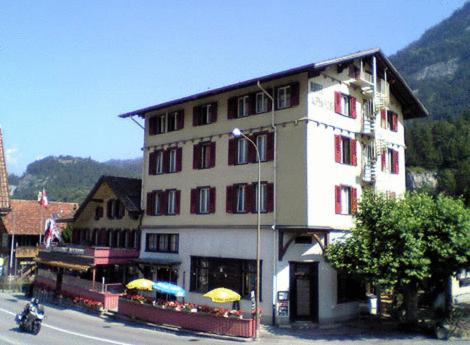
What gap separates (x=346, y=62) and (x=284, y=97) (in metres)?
4.83

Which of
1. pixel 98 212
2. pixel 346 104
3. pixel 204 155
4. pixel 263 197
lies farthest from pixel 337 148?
pixel 98 212

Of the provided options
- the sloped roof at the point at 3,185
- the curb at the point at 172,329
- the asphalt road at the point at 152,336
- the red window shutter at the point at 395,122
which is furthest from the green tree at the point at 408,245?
the sloped roof at the point at 3,185

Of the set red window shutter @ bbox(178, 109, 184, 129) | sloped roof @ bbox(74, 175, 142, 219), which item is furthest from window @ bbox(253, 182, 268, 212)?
sloped roof @ bbox(74, 175, 142, 219)

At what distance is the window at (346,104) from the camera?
3141 cm

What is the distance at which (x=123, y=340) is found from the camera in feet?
80.5

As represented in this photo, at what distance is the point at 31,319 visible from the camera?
25906 millimetres

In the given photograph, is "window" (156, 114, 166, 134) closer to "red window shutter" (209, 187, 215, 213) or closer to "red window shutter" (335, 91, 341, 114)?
"red window shutter" (209, 187, 215, 213)

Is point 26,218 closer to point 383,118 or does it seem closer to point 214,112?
point 214,112

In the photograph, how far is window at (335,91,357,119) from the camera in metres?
31.4

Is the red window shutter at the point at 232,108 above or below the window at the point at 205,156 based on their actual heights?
above

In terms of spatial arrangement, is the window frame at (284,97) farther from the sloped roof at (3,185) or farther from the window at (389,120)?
the sloped roof at (3,185)

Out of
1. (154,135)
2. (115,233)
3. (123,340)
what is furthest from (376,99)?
(115,233)

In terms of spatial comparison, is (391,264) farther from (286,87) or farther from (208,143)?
(208,143)

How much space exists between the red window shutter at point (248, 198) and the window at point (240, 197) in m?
0.24
